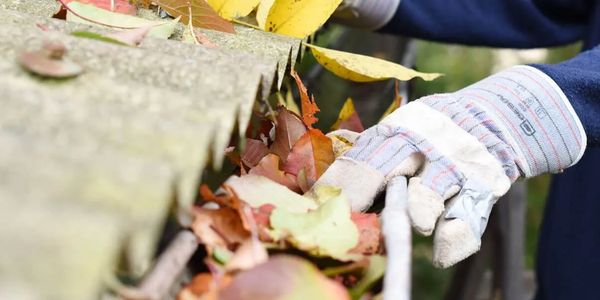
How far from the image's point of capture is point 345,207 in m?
0.68

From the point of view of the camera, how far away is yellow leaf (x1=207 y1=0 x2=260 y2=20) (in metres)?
1.01

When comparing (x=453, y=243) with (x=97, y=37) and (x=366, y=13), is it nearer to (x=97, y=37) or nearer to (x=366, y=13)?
(x=97, y=37)

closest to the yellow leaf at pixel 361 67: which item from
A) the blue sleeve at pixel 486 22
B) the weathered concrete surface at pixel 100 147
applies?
the weathered concrete surface at pixel 100 147

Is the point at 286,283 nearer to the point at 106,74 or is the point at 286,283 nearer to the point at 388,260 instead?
the point at 388,260

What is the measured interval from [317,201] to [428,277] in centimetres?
296

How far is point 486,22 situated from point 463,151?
109 centimetres

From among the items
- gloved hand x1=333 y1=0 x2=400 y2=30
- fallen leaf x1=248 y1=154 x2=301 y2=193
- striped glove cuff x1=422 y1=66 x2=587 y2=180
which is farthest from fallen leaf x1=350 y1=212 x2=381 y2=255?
gloved hand x1=333 y1=0 x2=400 y2=30

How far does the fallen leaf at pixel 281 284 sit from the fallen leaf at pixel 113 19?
0.39 m

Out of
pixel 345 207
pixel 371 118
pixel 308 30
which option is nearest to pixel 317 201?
pixel 345 207

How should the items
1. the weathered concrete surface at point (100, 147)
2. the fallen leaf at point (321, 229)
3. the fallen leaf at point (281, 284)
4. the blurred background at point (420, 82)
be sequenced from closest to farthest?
the weathered concrete surface at point (100, 147)
the fallen leaf at point (281, 284)
the fallen leaf at point (321, 229)
the blurred background at point (420, 82)

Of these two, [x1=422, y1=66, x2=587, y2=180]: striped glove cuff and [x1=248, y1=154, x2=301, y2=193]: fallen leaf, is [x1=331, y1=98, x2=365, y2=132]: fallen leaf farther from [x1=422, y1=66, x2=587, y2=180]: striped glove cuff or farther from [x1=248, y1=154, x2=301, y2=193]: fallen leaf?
[x1=248, y1=154, x2=301, y2=193]: fallen leaf

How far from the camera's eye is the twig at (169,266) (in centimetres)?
52

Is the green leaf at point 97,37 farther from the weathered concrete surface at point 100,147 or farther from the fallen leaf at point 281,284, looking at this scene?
the fallen leaf at point 281,284

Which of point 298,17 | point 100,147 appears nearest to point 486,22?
point 298,17
